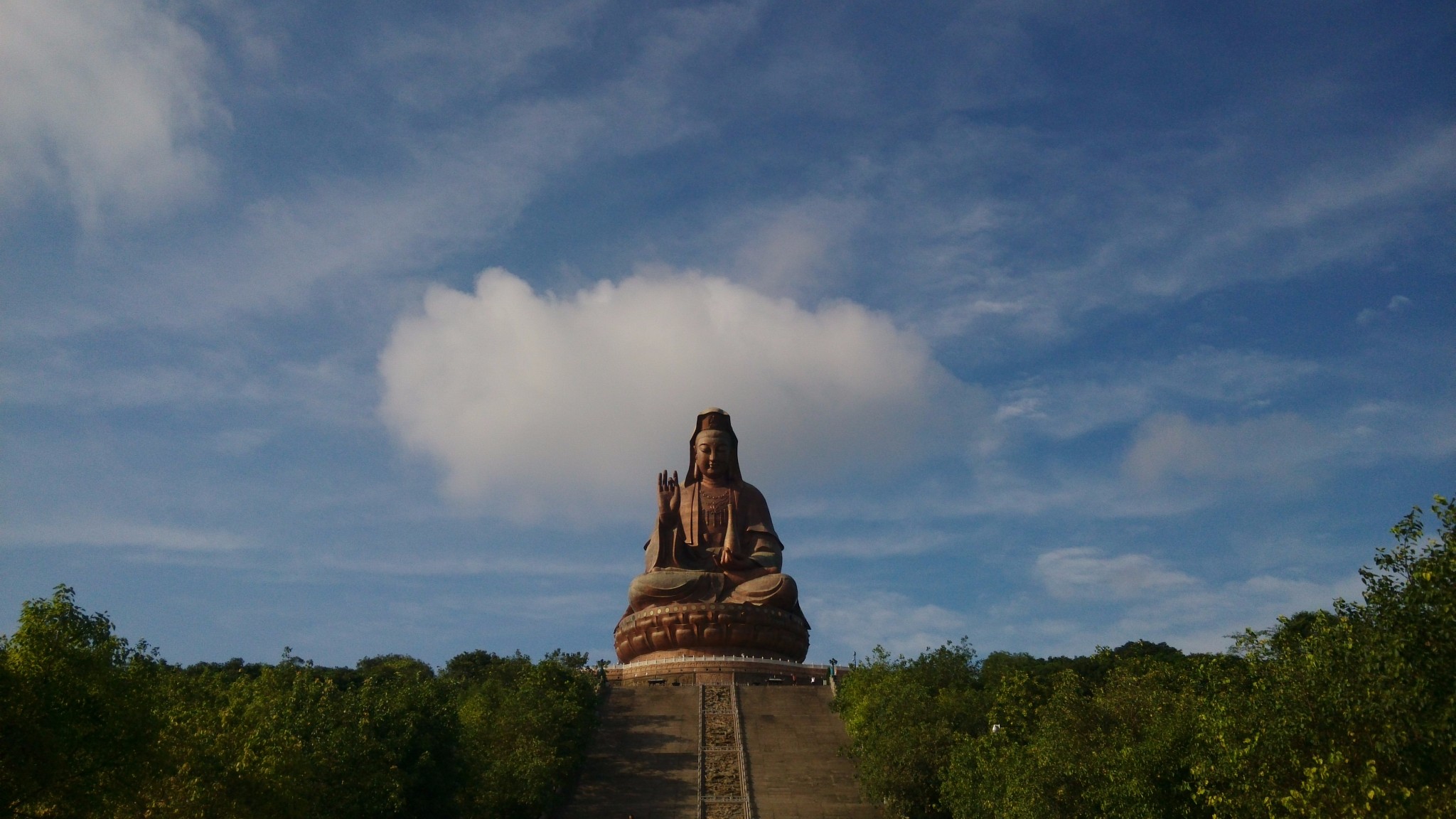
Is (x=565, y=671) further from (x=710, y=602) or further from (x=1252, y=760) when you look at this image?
(x=1252, y=760)

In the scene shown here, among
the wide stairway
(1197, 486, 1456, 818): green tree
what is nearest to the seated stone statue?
the wide stairway

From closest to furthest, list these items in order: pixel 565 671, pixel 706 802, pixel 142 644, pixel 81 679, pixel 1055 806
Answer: pixel 81 679 < pixel 142 644 < pixel 1055 806 < pixel 706 802 < pixel 565 671

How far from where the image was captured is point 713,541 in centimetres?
3956

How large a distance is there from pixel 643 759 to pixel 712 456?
14.7 meters

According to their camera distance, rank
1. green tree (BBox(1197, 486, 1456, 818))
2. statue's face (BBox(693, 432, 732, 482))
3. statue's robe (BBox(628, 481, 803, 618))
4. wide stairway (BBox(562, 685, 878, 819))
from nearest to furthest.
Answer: green tree (BBox(1197, 486, 1456, 818)) → wide stairway (BBox(562, 685, 878, 819)) → statue's robe (BBox(628, 481, 803, 618)) → statue's face (BBox(693, 432, 732, 482))

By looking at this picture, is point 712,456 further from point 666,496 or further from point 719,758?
point 719,758

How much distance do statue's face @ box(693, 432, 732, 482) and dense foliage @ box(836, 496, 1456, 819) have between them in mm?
13343

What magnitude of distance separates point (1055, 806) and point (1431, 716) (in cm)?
756

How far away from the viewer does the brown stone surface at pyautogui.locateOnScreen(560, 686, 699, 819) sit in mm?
24734

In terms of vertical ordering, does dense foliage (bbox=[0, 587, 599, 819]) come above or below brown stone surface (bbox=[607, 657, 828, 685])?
below

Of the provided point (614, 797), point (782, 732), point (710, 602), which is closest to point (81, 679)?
point (614, 797)

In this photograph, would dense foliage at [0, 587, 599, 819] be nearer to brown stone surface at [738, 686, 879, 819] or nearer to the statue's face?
brown stone surface at [738, 686, 879, 819]

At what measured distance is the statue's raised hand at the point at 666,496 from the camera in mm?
38000

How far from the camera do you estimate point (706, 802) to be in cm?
2481
